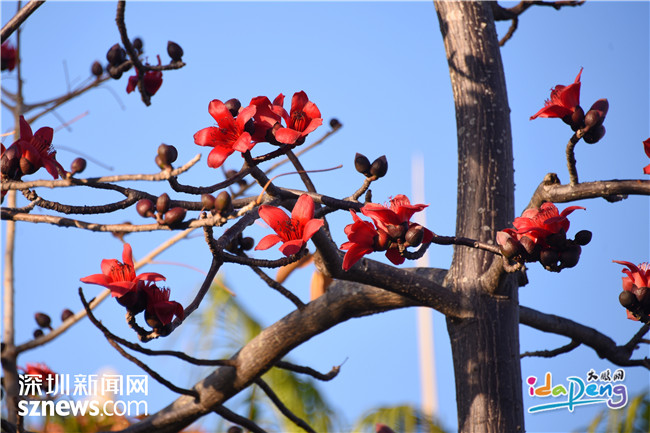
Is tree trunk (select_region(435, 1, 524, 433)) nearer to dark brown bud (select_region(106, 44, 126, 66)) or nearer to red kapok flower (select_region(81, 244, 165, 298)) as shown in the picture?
red kapok flower (select_region(81, 244, 165, 298))

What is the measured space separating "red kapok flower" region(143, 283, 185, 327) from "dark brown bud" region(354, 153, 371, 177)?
1.86ft

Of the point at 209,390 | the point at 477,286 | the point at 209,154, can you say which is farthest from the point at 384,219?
the point at 209,390

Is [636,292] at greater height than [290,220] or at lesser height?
lesser

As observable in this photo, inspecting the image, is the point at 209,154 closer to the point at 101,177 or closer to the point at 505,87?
the point at 101,177

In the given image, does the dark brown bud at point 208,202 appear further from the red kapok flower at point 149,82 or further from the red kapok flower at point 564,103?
the red kapok flower at point 149,82

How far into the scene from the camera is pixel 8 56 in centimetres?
352

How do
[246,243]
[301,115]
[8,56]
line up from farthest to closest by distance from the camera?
[8,56] → [246,243] → [301,115]

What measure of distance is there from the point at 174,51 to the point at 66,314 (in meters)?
1.31

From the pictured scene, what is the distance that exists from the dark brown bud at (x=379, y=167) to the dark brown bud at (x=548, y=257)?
452 millimetres

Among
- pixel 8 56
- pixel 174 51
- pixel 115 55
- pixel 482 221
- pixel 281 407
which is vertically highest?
pixel 8 56

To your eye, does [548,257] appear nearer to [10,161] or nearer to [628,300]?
[628,300]

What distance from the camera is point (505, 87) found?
2678mm

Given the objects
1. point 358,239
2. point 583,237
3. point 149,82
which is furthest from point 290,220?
point 149,82

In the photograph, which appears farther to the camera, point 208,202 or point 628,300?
point 628,300
